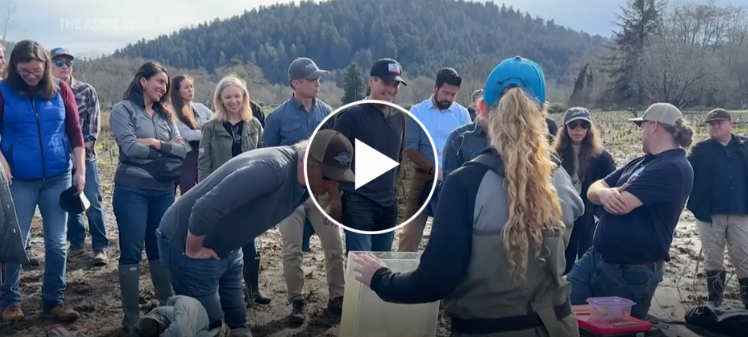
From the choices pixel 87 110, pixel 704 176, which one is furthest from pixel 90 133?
pixel 704 176

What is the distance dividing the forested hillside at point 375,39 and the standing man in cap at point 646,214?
317 ft

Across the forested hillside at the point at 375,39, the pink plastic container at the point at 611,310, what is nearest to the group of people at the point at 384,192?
the pink plastic container at the point at 611,310

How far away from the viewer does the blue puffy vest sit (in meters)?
4.07

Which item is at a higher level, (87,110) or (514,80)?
(514,80)

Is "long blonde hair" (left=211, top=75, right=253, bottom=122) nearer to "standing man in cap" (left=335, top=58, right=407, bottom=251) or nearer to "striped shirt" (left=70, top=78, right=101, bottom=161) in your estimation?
"standing man in cap" (left=335, top=58, right=407, bottom=251)

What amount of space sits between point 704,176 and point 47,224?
17.7 feet

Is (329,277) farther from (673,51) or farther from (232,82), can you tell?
(673,51)

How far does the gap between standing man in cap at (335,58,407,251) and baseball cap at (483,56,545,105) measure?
41.2 inches

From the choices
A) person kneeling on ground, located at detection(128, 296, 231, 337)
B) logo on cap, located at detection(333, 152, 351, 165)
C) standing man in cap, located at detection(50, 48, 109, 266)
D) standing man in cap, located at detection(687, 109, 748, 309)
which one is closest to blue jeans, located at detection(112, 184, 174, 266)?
person kneeling on ground, located at detection(128, 296, 231, 337)

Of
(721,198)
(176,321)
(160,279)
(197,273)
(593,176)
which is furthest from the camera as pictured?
(721,198)

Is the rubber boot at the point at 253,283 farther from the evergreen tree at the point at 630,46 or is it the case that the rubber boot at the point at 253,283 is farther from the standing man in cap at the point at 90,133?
the evergreen tree at the point at 630,46

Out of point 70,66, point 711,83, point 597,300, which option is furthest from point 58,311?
point 711,83

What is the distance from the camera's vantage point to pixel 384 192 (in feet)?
12.3

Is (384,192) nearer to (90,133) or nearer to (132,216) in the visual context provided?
(132,216)
